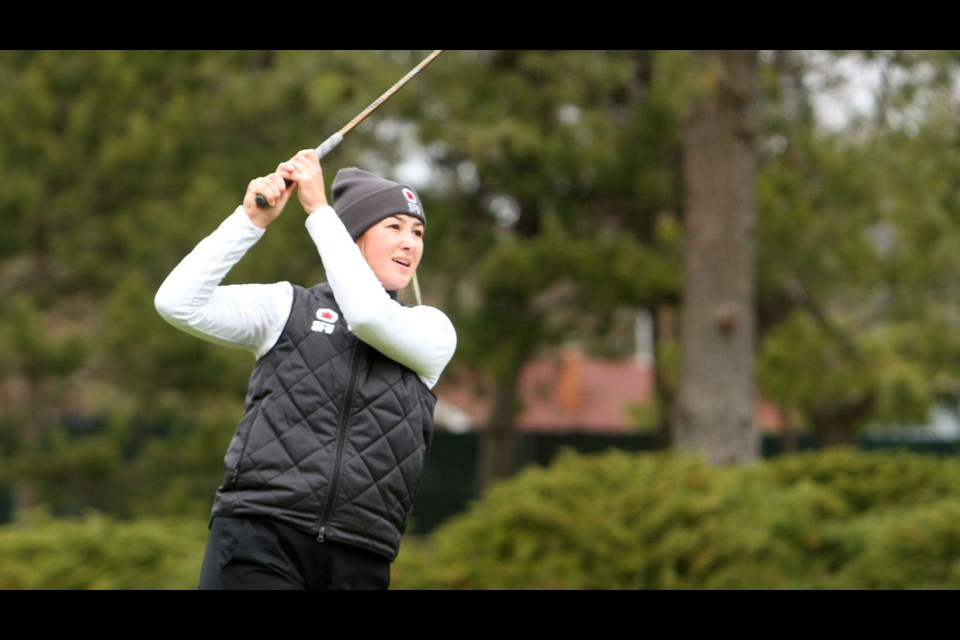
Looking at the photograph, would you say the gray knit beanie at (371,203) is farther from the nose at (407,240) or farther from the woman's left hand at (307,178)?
the woman's left hand at (307,178)

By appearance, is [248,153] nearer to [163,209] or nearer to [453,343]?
[163,209]

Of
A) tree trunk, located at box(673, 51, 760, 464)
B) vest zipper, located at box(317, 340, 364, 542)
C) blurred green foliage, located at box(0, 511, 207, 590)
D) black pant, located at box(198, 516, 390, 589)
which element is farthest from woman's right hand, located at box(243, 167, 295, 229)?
tree trunk, located at box(673, 51, 760, 464)

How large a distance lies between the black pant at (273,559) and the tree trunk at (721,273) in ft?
24.4

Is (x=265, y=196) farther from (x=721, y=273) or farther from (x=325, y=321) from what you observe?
(x=721, y=273)

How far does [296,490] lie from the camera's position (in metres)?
3.06

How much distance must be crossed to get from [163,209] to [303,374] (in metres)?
12.3

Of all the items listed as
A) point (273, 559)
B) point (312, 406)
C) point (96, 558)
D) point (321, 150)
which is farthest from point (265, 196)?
point (96, 558)

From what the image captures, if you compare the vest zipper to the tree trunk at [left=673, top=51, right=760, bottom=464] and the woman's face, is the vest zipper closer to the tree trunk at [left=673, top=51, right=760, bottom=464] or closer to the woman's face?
the woman's face

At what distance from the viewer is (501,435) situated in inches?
720

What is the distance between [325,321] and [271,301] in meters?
0.14

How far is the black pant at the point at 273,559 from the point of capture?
3082 millimetres

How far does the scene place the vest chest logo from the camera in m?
3.20

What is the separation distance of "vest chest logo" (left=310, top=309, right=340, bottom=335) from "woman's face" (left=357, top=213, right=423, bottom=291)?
0.17m

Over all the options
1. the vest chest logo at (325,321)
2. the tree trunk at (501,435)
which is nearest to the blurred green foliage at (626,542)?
the vest chest logo at (325,321)
